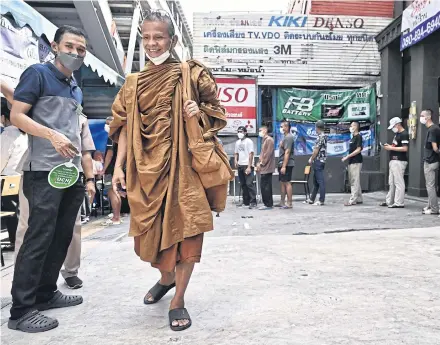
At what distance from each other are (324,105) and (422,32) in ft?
15.5

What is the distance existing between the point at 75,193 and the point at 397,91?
11568 mm

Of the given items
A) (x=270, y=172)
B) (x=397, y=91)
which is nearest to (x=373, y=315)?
(x=270, y=172)

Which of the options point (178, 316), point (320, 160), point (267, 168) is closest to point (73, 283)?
point (178, 316)

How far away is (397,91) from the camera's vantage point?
12203 mm

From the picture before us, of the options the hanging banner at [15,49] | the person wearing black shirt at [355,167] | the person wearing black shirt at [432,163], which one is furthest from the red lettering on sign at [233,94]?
the hanging banner at [15,49]

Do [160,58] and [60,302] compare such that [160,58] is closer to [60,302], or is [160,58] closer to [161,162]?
[161,162]

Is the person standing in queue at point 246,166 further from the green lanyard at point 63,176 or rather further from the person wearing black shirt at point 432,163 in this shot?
the green lanyard at point 63,176

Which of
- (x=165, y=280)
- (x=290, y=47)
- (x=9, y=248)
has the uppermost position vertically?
(x=290, y=47)

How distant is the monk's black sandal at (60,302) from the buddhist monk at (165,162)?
70cm

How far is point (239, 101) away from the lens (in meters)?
13.7

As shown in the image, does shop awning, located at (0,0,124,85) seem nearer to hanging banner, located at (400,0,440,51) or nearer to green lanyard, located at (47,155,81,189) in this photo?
green lanyard, located at (47,155,81,189)

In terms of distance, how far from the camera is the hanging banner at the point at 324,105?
13.7m

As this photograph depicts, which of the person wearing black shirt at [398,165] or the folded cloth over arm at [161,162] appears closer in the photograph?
the folded cloth over arm at [161,162]

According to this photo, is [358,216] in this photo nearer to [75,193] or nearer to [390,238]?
[390,238]
